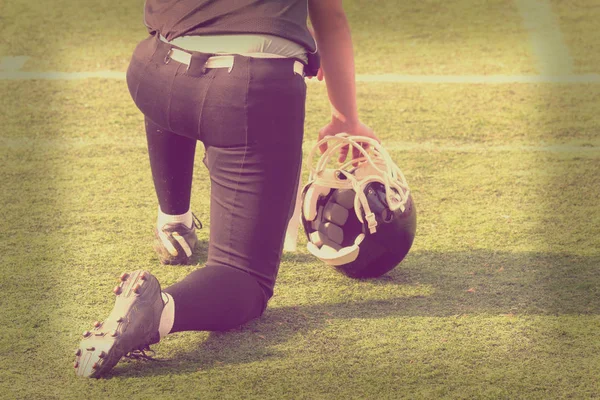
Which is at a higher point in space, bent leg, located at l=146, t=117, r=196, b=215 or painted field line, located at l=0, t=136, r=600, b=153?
bent leg, located at l=146, t=117, r=196, b=215

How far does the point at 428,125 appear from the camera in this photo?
16.1ft

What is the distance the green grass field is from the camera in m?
2.70

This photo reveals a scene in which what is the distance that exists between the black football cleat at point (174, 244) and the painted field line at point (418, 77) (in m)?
2.19

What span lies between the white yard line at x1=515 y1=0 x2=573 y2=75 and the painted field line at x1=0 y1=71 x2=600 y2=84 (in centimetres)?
11

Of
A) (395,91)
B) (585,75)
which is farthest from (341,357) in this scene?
(585,75)

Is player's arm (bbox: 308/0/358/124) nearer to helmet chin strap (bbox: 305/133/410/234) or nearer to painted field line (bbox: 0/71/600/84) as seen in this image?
helmet chin strap (bbox: 305/133/410/234)

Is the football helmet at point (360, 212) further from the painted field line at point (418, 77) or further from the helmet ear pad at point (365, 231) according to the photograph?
the painted field line at point (418, 77)

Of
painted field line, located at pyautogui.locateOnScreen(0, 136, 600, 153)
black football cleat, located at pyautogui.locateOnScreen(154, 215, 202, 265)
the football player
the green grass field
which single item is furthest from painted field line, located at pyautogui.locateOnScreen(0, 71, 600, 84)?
the football player

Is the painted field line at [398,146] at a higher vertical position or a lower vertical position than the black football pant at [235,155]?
lower

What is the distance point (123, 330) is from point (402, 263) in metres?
1.20

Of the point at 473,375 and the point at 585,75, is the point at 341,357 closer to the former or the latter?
the point at 473,375

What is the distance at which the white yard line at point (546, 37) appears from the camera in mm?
5688

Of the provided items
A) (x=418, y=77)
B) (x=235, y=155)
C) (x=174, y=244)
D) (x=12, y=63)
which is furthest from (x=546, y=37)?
(x=235, y=155)

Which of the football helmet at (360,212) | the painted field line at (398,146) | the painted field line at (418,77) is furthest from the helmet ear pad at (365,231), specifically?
the painted field line at (418,77)
